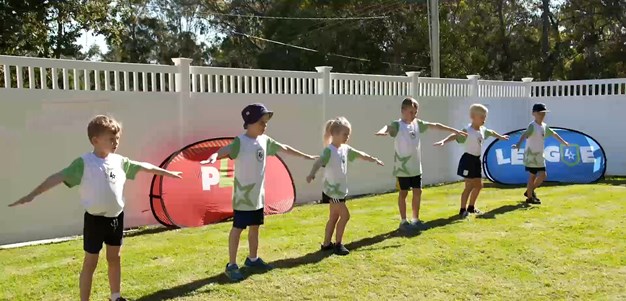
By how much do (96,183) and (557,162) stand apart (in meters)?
9.13

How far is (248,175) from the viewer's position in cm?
484

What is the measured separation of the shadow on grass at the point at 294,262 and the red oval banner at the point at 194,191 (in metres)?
2.07

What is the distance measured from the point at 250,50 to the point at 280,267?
99.0 feet

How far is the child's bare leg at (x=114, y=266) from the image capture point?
13.1ft

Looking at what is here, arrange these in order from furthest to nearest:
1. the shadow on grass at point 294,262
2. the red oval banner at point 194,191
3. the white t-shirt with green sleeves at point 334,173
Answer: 1. the red oval banner at point 194,191
2. the white t-shirt with green sleeves at point 334,173
3. the shadow on grass at point 294,262

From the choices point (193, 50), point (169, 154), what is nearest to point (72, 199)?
point (169, 154)

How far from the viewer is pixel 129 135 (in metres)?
7.04

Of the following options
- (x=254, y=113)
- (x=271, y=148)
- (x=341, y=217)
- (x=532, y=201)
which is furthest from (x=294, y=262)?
(x=532, y=201)

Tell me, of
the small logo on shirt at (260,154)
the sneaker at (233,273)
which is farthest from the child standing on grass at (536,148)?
the sneaker at (233,273)

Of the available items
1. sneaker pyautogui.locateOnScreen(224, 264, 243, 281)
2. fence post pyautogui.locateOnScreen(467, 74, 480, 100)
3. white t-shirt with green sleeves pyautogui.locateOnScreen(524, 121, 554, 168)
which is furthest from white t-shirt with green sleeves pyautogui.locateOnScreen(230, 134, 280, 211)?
fence post pyautogui.locateOnScreen(467, 74, 480, 100)

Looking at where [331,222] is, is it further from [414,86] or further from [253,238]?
[414,86]

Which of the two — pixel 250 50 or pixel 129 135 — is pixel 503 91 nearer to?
pixel 129 135

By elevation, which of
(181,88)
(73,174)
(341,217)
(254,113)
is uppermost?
(181,88)

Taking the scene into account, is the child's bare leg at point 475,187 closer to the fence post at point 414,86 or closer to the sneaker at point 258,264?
the sneaker at point 258,264
